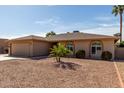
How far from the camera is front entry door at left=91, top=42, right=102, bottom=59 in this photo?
24203mm

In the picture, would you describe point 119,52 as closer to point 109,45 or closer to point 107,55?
point 109,45

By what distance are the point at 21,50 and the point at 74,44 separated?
7.59 metres

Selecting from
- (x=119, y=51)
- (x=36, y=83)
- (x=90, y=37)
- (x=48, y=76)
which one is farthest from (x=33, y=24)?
(x=36, y=83)

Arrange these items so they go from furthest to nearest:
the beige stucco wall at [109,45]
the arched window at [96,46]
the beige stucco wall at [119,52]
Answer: the beige stucco wall at [119,52]
the arched window at [96,46]
the beige stucco wall at [109,45]

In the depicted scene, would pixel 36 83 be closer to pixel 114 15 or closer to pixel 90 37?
pixel 90 37

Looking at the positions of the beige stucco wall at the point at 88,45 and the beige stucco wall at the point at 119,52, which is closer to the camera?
the beige stucco wall at the point at 88,45

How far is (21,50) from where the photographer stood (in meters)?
26.4

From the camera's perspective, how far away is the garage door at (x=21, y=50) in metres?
25.5

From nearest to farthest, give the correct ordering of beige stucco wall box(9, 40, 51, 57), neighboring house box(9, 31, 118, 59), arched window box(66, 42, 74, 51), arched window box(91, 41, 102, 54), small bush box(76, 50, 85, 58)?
neighboring house box(9, 31, 118, 59) < small bush box(76, 50, 85, 58) < arched window box(91, 41, 102, 54) < beige stucco wall box(9, 40, 51, 57) < arched window box(66, 42, 74, 51)

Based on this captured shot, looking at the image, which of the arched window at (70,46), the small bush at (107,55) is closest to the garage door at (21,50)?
the arched window at (70,46)

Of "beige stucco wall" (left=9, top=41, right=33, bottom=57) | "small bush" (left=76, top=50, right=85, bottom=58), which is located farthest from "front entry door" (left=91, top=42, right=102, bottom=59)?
"beige stucco wall" (left=9, top=41, right=33, bottom=57)

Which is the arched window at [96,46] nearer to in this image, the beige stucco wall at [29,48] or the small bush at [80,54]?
the small bush at [80,54]

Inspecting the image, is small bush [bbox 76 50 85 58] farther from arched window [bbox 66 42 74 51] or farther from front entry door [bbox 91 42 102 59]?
arched window [bbox 66 42 74 51]
